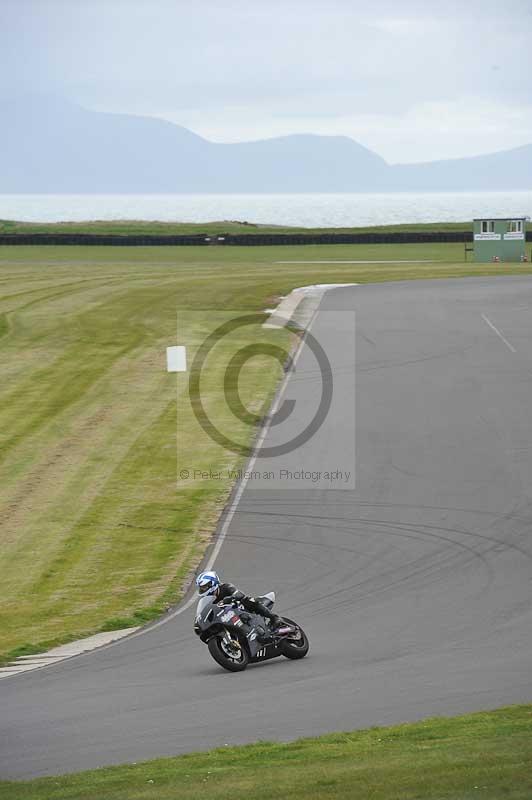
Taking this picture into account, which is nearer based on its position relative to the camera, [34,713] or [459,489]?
[34,713]

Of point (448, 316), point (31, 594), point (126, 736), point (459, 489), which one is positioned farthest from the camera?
point (448, 316)

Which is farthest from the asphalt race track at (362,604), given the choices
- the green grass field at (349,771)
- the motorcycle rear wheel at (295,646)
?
the green grass field at (349,771)

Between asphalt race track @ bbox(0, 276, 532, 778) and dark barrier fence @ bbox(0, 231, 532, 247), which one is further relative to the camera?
dark barrier fence @ bbox(0, 231, 532, 247)

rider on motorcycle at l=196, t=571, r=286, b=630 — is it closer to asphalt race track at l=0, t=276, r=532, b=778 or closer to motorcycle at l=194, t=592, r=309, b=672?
motorcycle at l=194, t=592, r=309, b=672

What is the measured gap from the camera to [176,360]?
38.7 meters

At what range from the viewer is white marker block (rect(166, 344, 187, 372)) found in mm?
38469

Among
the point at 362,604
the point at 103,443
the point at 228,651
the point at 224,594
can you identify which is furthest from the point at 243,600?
the point at 103,443

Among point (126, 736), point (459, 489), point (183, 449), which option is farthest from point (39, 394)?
point (126, 736)

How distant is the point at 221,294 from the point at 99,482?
33.0 meters

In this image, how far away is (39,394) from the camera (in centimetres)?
3619

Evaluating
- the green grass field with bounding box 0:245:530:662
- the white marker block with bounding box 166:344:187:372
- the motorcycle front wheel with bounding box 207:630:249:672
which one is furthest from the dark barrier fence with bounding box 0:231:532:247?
the motorcycle front wheel with bounding box 207:630:249:672

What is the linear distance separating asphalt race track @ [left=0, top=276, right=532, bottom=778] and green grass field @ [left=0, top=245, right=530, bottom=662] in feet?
4.40

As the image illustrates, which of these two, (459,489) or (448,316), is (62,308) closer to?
(448,316)

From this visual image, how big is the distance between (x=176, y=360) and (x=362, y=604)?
73.6 feet
